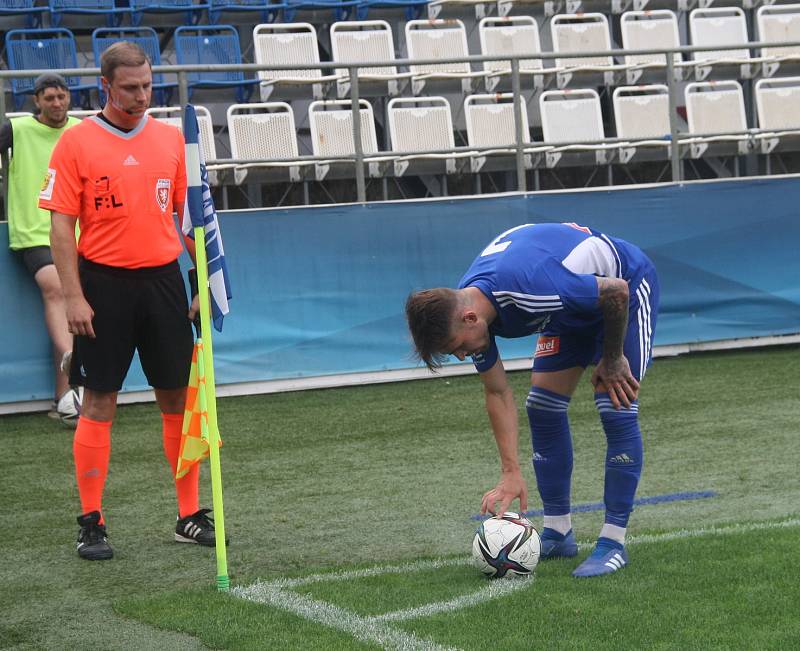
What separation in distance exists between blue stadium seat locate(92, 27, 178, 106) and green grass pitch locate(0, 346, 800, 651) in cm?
438

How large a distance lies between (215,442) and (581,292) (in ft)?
5.23

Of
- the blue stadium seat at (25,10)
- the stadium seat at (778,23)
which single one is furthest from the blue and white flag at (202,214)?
the stadium seat at (778,23)

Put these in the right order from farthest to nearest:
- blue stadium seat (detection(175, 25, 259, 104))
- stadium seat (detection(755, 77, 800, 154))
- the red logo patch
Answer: blue stadium seat (detection(175, 25, 259, 104)) → stadium seat (detection(755, 77, 800, 154)) → the red logo patch

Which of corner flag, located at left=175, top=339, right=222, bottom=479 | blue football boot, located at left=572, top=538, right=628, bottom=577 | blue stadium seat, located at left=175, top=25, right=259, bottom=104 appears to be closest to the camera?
blue football boot, located at left=572, top=538, right=628, bottom=577

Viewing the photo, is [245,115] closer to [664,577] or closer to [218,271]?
[218,271]

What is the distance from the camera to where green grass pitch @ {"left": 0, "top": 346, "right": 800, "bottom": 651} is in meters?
3.95

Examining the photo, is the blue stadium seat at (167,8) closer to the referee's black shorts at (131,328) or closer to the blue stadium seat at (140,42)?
the blue stadium seat at (140,42)

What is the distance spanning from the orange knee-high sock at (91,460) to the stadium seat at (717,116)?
782 cm

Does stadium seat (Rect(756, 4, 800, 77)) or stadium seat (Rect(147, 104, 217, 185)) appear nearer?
stadium seat (Rect(147, 104, 217, 185))

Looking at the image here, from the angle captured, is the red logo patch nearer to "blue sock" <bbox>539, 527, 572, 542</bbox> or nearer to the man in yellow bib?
"blue sock" <bbox>539, 527, 572, 542</bbox>

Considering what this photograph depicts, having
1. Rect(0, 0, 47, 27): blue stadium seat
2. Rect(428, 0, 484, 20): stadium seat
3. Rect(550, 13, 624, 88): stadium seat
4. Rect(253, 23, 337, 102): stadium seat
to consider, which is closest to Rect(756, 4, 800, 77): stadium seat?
Rect(550, 13, 624, 88): stadium seat

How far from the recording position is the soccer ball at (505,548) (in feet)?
14.8

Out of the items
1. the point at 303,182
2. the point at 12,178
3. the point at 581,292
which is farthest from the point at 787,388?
the point at 12,178

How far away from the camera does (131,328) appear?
5348 millimetres
